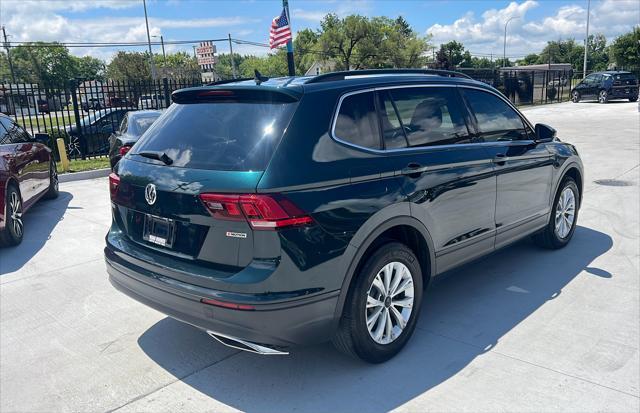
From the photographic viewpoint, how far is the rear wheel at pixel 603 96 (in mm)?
29359

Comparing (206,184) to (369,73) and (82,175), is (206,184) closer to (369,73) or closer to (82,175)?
(369,73)

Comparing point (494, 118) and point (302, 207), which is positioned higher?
point (494, 118)

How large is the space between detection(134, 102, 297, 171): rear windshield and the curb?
28.3 ft

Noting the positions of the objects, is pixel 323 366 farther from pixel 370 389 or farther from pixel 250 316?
pixel 250 316

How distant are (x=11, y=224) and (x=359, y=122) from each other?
16.3 ft

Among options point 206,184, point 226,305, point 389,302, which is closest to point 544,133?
point 389,302

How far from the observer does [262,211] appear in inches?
107

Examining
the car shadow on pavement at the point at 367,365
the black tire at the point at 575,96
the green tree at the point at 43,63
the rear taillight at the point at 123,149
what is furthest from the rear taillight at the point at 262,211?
the green tree at the point at 43,63

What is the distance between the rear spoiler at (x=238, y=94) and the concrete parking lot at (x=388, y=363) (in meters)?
1.76

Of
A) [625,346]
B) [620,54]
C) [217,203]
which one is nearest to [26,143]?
[217,203]

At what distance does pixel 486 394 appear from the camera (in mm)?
3041

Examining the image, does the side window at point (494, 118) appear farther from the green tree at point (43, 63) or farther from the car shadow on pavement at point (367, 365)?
the green tree at point (43, 63)

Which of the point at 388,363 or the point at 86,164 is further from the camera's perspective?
the point at 86,164

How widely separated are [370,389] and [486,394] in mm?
693
